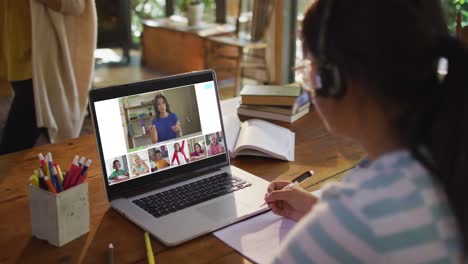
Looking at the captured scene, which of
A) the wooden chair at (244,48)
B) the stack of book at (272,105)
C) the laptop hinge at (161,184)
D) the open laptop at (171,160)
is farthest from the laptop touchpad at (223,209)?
the wooden chair at (244,48)

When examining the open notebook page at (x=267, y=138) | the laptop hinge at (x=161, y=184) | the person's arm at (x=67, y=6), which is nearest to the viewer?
the laptop hinge at (x=161, y=184)

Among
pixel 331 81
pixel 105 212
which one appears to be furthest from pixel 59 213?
pixel 331 81

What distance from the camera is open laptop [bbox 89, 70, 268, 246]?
4.11 feet

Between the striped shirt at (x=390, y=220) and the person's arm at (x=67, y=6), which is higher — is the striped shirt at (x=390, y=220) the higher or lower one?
the lower one

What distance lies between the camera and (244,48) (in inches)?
195

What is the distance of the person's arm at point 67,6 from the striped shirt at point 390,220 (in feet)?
6.55

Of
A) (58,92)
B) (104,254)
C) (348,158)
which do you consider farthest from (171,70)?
(104,254)

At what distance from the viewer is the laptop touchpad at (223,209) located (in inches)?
49.2

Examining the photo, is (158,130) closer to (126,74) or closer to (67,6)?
(67,6)

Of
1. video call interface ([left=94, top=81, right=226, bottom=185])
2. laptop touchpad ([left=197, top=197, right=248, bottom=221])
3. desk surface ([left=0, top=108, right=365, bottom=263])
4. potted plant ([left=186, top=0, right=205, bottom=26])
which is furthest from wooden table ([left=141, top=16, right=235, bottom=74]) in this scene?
laptop touchpad ([left=197, top=197, right=248, bottom=221])

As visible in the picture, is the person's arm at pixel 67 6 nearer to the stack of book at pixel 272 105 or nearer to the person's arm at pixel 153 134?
the stack of book at pixel 272 105

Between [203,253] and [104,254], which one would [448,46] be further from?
[104,254]

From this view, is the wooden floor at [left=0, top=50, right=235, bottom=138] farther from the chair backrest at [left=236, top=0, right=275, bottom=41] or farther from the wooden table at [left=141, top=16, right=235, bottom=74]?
the chair backrest at [left=236, top=0, right=275, bottom=41]

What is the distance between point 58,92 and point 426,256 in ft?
7.26
